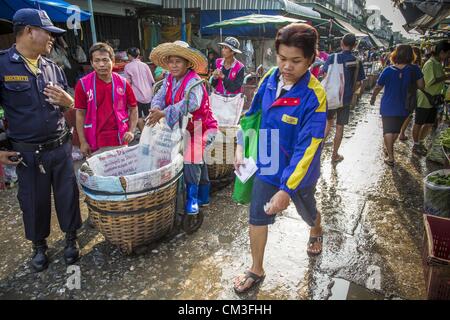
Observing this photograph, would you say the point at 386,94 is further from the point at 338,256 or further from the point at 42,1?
the point at 42,1

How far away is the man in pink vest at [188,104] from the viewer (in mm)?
3098

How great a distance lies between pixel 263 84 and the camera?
2451 mm

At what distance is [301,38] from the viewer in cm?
199

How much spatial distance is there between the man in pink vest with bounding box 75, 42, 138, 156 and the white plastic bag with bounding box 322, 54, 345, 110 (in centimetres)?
339

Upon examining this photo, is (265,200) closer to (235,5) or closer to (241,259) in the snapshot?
(241,259)

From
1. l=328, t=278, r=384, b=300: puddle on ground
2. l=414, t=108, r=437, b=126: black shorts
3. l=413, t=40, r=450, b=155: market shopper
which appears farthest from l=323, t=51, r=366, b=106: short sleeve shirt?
l=328, t=278, r=384, b=300: puddle on ground

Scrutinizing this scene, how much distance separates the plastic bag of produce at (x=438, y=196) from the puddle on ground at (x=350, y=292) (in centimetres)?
161

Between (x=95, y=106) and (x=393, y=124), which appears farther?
(x=393, y=124)

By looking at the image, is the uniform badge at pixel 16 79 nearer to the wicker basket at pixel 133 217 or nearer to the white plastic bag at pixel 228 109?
the wicker basket at pixel 133 217

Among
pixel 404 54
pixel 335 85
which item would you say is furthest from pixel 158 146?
pixel 404 54

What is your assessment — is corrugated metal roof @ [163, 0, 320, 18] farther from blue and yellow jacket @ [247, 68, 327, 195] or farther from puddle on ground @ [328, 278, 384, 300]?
puddle on ground @ [328, 278, 384, 300]

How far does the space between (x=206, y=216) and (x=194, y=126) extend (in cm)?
118

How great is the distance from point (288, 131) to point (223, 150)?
214 cm

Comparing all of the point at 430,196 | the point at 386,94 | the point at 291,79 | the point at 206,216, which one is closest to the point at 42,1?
the point at 206,216
